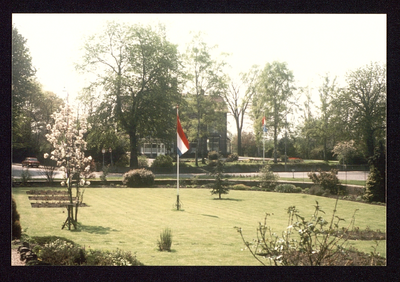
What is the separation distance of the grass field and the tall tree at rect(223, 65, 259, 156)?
2228 millimetres

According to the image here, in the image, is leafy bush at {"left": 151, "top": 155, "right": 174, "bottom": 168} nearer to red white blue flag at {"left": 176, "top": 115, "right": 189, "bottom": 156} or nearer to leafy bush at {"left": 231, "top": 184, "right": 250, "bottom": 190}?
red white blue flag at {"left": 176, "top": 115, "right": 189, "bottom": 156}

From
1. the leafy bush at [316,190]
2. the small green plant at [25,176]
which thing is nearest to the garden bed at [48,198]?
the small green plant at [25,176]

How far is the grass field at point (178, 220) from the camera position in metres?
5.43

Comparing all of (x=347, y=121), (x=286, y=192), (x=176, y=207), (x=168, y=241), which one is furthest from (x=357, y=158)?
(x=168, y=241)

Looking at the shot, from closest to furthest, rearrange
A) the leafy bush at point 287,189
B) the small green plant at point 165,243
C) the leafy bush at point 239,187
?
1. the small green plant at point 165,243
2. the leafy bush at point 287,189
3. the leafy bush at point 239,187

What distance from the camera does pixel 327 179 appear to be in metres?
11.0

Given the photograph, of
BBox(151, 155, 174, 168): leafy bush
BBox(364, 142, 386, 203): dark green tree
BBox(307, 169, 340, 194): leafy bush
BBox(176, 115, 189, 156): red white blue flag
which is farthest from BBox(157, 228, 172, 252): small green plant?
BBox(307, 169, 340, 194): leafy bush

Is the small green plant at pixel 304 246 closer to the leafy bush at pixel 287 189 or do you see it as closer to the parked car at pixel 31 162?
the parked car at pixel 31 162

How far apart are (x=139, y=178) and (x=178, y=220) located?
4501mm

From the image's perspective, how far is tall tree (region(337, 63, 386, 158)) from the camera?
8125mm

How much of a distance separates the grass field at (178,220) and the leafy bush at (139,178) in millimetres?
528

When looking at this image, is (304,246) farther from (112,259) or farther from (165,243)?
(112,259)

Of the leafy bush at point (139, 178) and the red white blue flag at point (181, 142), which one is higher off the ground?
the red white blue flag at point (181, 142)

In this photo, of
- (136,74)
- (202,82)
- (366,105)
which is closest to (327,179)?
(366,105)
